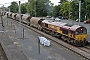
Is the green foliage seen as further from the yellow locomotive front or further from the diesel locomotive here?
the yellow locomotive front

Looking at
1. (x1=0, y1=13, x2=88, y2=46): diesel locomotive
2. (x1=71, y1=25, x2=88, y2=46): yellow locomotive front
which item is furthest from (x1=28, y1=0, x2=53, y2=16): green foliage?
(x1=71, y1=25, x2=88, y2=46): yellow locomotive front

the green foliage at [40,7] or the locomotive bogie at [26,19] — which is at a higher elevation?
the green foliage at [40,7]

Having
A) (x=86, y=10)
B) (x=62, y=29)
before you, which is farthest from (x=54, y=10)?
(x=62, y=29)

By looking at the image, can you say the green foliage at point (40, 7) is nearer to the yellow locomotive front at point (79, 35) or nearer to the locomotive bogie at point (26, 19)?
the locomotive bogie at point (26, 19)

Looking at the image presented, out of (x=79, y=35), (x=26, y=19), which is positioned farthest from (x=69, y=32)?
(x=26, y=19)

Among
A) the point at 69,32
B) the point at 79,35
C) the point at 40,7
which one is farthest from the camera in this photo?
the point at 40,7

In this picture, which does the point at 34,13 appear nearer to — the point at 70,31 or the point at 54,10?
the point at 54,10

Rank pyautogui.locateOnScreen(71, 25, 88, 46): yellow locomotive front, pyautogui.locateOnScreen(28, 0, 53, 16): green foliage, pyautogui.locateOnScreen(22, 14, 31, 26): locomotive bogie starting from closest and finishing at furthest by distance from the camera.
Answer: pyautogui.locateOnScreen(71, 25, 88, 46): yellow locomotive front, pyautogui.locateOnScreen(22, 14, 31, 26): locomotive bogie, pyautogui.locateOnScreen(28, 0, 53, 16): green foliage

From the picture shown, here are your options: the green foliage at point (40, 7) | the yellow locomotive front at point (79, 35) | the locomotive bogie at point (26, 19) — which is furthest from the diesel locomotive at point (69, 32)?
the green foliage at point (40, 7)

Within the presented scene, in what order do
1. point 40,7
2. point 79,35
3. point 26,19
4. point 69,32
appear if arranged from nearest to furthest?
1. point 79,35
2. point 69,32
3. point 26,19
4. point 40,7

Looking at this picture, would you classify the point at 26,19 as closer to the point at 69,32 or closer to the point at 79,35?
the point at 69,32

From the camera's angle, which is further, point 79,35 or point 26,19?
point 26,19

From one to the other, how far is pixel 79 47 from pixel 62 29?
519cm

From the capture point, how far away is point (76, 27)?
1134 inches
